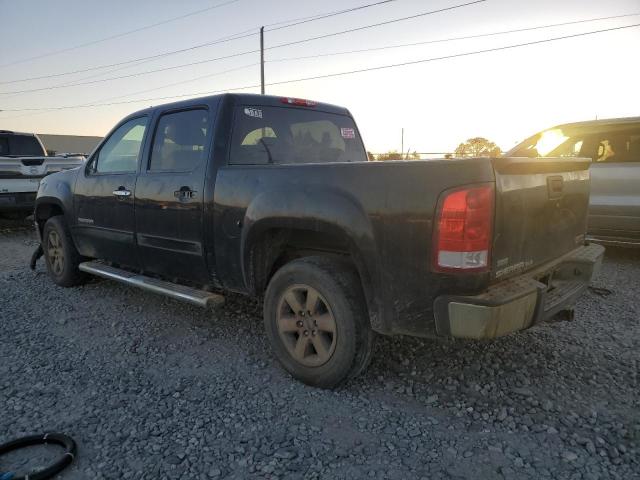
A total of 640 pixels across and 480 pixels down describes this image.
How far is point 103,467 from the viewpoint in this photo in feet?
7.78

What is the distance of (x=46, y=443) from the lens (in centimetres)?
257

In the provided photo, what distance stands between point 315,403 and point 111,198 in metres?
2.84

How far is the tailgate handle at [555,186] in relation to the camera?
A: 9.38 feet

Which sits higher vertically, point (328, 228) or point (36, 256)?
point (328, 228)

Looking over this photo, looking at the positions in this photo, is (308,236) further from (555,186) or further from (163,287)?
(555,186)

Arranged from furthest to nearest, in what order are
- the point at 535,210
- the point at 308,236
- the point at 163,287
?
the point at 163,287
the point at 308,236
the point at 535,210

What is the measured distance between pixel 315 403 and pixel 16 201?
8222 mm

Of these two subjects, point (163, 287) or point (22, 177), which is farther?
point (22, 177)

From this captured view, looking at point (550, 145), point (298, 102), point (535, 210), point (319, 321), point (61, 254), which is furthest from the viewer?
point (550, 145)

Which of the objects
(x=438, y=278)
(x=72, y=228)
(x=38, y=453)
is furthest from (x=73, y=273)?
(x=438, y=278)

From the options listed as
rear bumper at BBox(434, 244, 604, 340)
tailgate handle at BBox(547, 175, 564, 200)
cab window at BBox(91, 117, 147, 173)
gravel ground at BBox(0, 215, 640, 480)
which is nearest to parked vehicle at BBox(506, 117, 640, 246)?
gravel ground at BBox(0, 215, 640, 480)

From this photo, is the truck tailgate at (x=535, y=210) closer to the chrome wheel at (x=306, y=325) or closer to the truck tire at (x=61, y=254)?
the chrome wheel at (x=306, y=325)

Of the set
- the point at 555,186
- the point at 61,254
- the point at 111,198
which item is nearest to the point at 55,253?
the point at 61,254

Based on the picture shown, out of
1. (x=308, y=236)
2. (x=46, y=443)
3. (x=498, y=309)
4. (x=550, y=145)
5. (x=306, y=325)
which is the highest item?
(x=550, y=145)
